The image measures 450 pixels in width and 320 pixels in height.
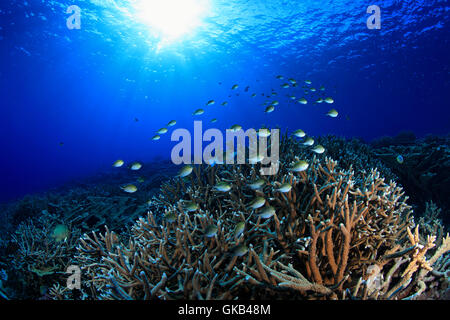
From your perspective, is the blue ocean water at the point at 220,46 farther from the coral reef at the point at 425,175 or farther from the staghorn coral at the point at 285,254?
the staghorn coral at the point at 285,254

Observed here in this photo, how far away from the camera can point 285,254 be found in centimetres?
268

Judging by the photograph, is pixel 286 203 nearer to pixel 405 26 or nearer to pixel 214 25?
pixel 214 25

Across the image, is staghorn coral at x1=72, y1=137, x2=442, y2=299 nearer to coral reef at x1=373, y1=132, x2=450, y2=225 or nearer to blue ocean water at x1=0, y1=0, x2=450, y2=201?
coral reef at x1=373, y1=132, x2=450, y2=225

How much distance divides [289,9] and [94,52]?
81.2ft

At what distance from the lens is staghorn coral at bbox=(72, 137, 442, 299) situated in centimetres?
228

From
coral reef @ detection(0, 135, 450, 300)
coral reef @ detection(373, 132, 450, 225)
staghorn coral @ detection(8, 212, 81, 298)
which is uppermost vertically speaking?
coral reef @ detection(373, 132, 450, 225)

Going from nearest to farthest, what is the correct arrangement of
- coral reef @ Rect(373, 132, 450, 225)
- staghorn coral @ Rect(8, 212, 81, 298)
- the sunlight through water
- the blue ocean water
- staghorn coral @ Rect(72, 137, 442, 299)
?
staghorn coral @ Rect(72, 137, 442, 299), staghorn coral @ Rect(8, 212, 81, 298), coral reef @ Rect(373, 132, 450, 225), the sunlight through water, the blue ocean water

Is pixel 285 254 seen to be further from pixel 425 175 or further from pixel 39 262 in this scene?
pixel 425 175

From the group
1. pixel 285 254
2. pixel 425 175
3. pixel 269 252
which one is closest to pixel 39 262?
pixel 269 252

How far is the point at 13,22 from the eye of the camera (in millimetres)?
19438

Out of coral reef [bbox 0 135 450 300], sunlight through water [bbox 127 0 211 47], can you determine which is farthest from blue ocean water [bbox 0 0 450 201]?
coral reef [bbox 0 135 450 300]

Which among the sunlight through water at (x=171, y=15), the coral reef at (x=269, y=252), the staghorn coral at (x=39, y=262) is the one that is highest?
the sunlight through water at (x=171, y=15)

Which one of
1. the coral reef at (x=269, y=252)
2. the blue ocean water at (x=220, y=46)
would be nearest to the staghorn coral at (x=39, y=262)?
the coral reef at (x=269, y=252)

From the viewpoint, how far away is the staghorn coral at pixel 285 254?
2.28m
